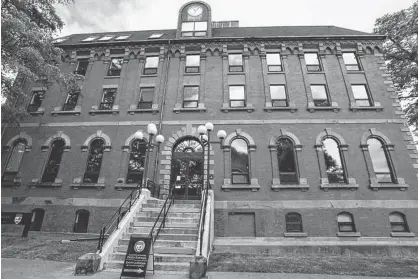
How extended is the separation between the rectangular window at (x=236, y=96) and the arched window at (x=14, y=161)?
44.4 feet

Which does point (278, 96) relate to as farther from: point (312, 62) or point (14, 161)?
point (14, 161)

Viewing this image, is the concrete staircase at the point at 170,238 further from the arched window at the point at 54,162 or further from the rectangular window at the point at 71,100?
the rectangular window at the point at 71,100

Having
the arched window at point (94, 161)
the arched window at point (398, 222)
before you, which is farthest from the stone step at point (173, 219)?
the arched window at point (398, 222)

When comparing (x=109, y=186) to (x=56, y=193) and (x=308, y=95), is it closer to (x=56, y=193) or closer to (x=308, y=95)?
(x=56, y=193)

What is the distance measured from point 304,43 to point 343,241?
12750mm

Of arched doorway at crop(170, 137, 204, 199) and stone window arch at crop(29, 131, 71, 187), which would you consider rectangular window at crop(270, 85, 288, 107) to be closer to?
arched doorway at crop(170, 137, 204, 199)

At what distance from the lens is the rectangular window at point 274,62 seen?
1596 cm

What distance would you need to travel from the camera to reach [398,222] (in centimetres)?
1198

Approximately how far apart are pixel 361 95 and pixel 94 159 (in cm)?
1733

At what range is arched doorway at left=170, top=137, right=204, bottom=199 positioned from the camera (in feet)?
44.8

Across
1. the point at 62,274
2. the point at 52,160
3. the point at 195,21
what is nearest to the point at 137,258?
the point at 62,274

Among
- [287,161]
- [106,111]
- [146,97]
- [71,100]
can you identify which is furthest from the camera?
[71,100]

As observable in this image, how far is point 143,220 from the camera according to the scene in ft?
31.2

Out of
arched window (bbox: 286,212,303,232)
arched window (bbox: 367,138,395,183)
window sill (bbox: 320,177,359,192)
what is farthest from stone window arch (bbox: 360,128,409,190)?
arched window (bbox: 286,212,303,232)
